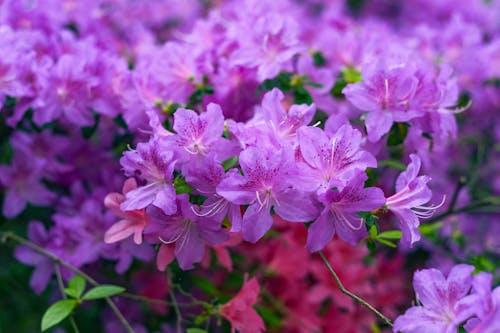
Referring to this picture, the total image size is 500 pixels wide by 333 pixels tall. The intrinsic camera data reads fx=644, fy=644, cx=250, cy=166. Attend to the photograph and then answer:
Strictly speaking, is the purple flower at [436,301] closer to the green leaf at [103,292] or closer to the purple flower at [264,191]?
the purple flower at [264,191]

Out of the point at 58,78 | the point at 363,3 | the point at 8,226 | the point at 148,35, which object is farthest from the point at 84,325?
the point at 363,3

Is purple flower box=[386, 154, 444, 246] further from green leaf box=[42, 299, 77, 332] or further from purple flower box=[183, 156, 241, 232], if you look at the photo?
green leaf box=[42, 299, 77, 332]

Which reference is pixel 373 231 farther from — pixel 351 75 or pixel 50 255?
pixel 50 255

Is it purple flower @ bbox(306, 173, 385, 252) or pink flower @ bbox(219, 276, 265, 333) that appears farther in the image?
pink flower @ bbox(219, 276, 265, 333)

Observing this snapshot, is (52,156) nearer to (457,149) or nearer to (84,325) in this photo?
(84,325)

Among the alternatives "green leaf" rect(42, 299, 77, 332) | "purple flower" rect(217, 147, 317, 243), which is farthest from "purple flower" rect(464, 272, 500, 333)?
"green leaf" rect(42, 299, 77, 332)

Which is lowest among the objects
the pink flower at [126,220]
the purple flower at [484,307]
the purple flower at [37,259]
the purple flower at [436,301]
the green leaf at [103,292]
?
the purple flower at [37,259]

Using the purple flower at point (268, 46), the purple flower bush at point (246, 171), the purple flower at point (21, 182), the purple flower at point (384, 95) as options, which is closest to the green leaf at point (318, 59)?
the purple flower bush at point (246, 171)

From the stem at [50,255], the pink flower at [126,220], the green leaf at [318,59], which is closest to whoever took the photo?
the pink flower at [126,220]

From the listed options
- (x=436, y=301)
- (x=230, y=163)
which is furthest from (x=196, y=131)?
(x=436, y=301)
